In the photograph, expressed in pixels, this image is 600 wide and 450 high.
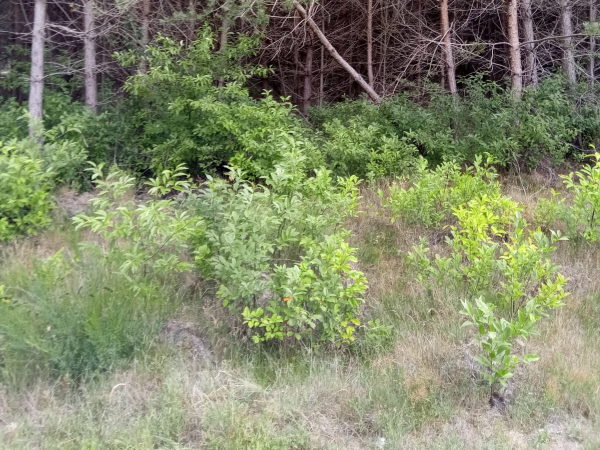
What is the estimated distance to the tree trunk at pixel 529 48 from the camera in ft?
29.6

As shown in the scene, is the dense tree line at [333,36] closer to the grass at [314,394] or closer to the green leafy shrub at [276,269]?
the green leafy shrub at [276,269]

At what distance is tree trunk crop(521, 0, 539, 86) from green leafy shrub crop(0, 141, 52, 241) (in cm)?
738

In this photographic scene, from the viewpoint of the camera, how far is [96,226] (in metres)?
4.12

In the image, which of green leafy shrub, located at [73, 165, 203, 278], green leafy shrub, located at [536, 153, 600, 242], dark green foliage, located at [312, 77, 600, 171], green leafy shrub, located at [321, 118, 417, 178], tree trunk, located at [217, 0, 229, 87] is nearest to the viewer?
green leafy shrub, located at [73, 165, 203, 278]

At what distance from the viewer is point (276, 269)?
4172 mm

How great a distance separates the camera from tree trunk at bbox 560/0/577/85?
903 centimetres

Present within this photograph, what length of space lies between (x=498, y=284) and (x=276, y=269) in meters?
2.28

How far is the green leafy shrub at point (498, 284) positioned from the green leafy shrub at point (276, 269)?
3.03 ft

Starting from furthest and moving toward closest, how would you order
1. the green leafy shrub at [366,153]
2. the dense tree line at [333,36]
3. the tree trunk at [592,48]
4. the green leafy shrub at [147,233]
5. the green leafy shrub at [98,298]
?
the tree trunk at [592,48] → the dense tree line at [333,36] → the green leafy shrub at [366,153] → the green leafy shrub at [147,233] → the green leafy shrub at [98,298]

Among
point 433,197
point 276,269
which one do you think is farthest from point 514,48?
point 276,269

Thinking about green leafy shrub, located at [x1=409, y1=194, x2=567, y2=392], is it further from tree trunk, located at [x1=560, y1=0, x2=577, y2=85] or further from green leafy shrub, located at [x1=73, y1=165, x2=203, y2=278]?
tree trunk, located at [x1=560, y1=0, x2=577, y2=85]

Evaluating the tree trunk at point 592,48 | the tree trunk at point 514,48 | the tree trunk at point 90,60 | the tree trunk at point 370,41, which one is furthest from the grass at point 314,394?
the tree trunk at point 370,41

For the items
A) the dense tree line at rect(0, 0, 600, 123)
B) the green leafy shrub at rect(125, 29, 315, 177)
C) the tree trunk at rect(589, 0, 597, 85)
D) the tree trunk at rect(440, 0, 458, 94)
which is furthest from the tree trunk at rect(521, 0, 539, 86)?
the green leafy shrub at rect(125, 29, 315, 177)

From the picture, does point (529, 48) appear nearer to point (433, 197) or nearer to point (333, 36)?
point (333, 36)
